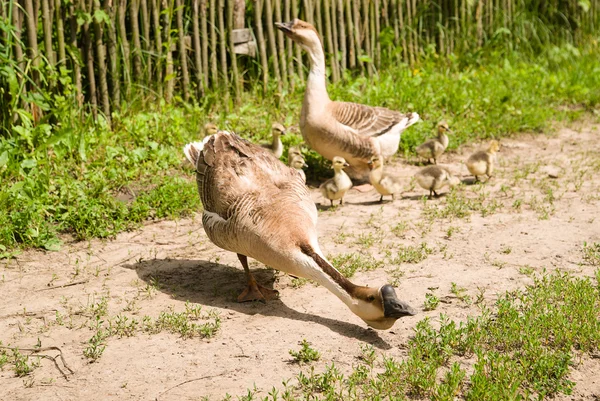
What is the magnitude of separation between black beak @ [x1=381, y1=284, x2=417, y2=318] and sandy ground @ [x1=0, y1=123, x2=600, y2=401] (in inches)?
13.5

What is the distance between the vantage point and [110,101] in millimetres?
9273

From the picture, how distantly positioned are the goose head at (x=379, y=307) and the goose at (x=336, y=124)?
363 cm

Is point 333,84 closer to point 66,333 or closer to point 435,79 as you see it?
point 435,79

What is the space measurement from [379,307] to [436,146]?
4.54 meters

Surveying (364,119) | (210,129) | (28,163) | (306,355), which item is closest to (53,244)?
(28,163)

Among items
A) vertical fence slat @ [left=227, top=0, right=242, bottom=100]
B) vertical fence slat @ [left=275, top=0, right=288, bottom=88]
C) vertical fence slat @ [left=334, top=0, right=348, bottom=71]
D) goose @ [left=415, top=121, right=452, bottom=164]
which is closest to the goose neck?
goose @ [left=415, top=121, right=452, bottom=164]

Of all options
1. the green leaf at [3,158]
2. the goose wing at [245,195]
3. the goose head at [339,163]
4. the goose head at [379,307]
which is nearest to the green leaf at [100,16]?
the green leaf at [3,158]

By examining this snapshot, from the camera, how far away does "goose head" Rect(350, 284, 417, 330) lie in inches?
193

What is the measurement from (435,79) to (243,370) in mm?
7487

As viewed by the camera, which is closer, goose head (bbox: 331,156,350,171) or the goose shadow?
the goose shadow

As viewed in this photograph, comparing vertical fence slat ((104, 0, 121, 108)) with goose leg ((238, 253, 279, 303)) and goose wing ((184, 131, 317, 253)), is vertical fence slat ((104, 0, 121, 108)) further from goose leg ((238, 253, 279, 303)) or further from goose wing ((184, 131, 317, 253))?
goose leg ((238, 253, 279, 303))

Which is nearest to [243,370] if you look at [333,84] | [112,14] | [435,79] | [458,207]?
[458,207]

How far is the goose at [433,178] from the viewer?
320 inches

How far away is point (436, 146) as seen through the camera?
30.1ft
